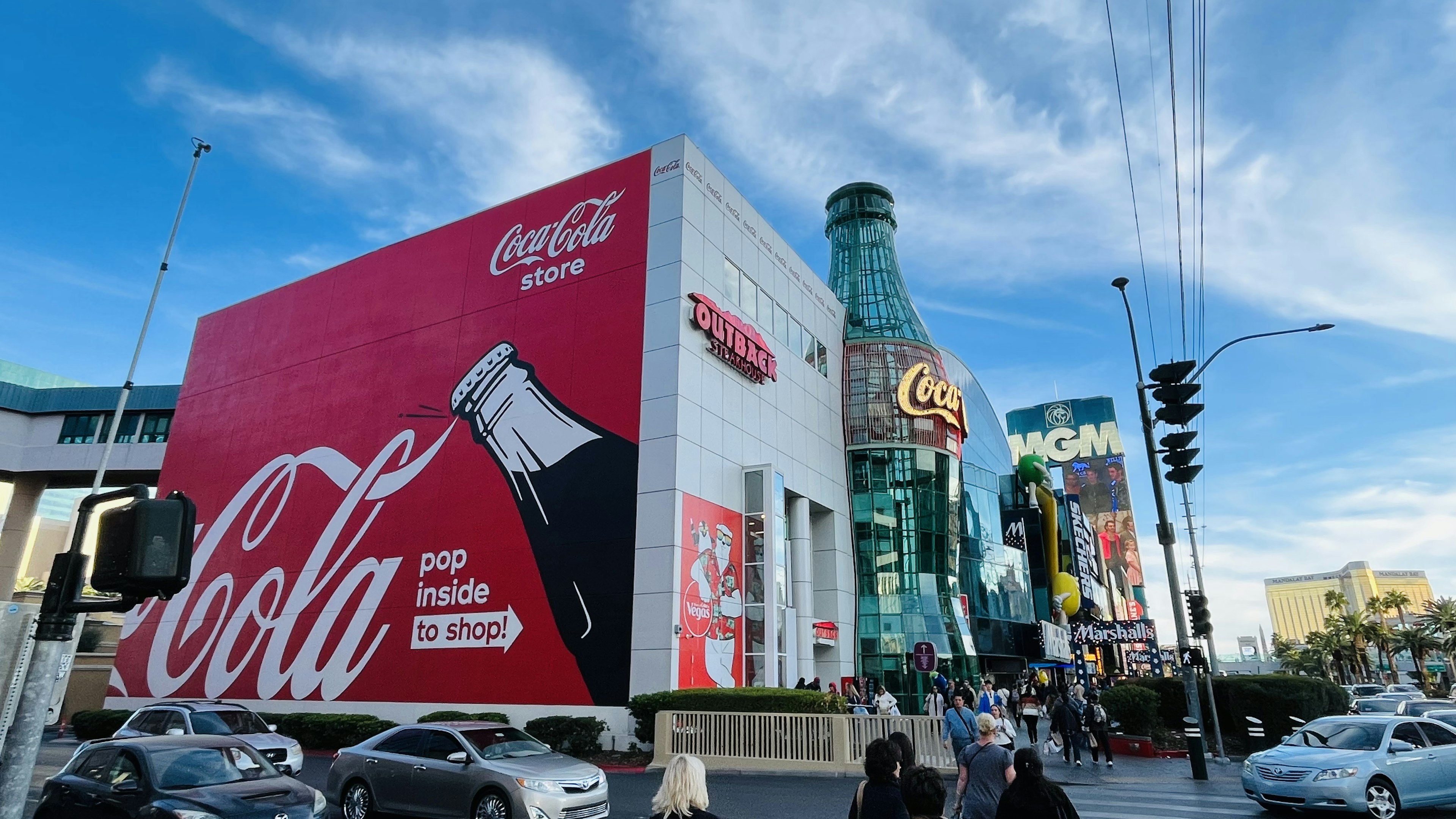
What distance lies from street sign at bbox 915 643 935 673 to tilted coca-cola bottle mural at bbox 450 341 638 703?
982cm

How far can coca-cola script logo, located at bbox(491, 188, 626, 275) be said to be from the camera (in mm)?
28781

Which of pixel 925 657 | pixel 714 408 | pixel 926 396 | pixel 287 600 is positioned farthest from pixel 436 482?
pixel 926 396

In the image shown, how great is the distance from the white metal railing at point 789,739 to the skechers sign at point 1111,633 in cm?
3123

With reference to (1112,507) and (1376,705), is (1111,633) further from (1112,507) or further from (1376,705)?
(1112,507)

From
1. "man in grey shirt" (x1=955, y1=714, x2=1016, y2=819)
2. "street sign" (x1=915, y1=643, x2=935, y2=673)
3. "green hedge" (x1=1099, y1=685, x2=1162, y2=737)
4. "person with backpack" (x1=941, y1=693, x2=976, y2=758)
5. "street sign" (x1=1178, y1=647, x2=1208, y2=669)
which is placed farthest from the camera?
"street sign" (x1=915, y1=643, x2=935, y2=673)

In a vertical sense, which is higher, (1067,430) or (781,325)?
(1067,430)

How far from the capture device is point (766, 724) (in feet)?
61.5

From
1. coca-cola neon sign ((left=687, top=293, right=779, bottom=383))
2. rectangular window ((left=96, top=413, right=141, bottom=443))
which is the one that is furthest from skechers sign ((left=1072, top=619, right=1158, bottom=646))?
rectangular window ((left=96, top=413, right=141, bottom=443))

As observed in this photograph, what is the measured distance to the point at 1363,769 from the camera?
490 inches

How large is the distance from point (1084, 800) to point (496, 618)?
681 inches

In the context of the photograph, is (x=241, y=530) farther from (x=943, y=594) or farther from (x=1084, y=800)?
(x=1084, y=800)

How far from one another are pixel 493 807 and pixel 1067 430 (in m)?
121

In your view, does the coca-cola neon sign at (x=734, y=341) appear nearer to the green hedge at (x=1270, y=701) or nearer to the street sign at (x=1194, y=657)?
the green hedge at (x=1270, y=701)

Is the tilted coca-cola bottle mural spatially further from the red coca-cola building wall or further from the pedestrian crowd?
the pedestrian crowd
